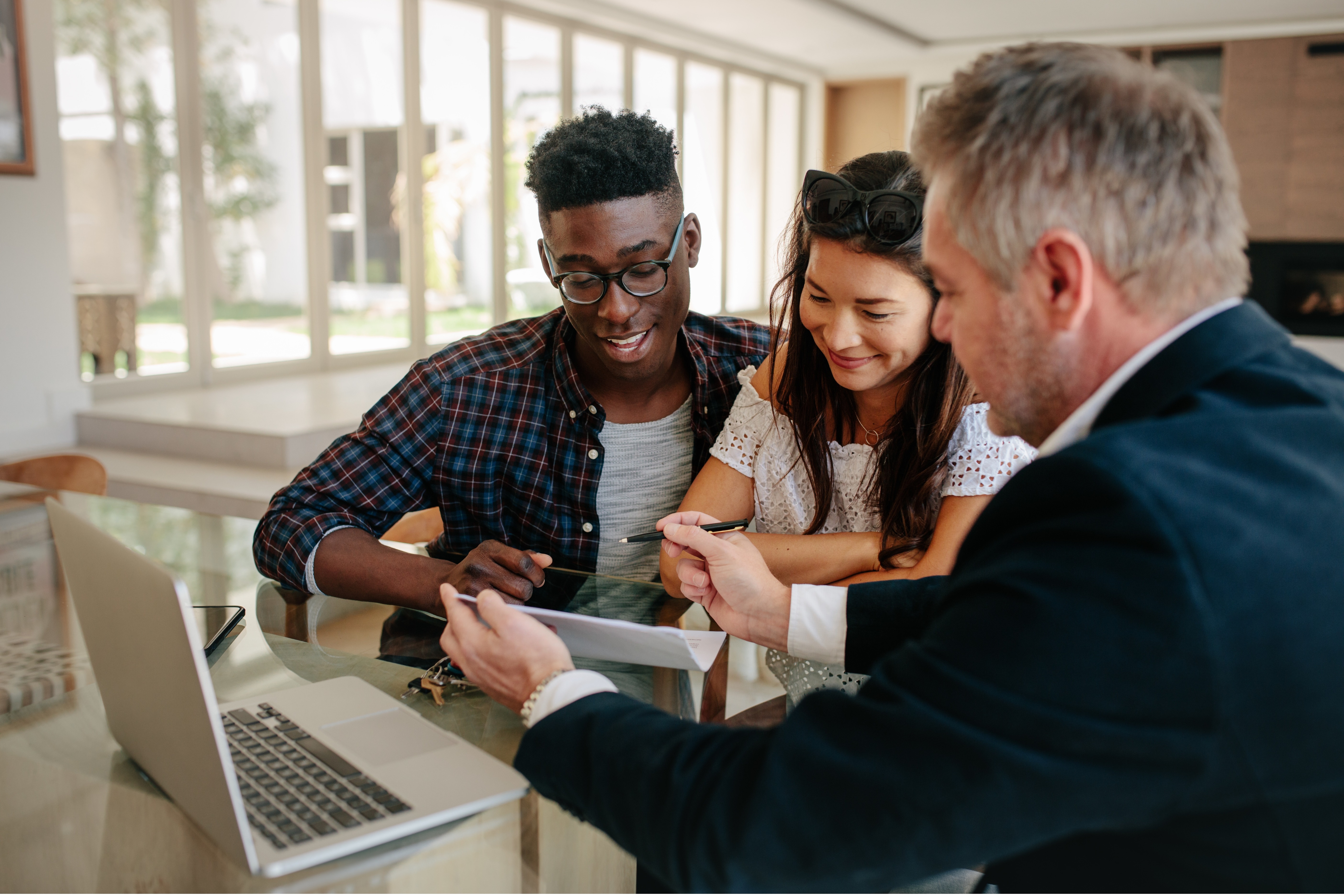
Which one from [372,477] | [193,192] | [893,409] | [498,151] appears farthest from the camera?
[498,151]

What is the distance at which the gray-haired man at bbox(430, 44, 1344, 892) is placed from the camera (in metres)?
0.67

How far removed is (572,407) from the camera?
6.44 ft

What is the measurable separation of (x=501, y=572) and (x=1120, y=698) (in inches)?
39.8

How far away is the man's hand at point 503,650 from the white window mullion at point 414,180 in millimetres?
6330

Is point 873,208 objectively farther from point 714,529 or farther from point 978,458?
point 714,529

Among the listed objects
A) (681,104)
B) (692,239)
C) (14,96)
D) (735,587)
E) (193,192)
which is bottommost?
(735,587)

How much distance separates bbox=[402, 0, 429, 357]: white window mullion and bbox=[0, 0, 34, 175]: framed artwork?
271 centimetres

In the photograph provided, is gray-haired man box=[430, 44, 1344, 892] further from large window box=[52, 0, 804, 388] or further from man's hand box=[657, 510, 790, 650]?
large window box=[52, 0, 804, 388]

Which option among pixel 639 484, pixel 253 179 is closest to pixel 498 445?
pixel 639 484

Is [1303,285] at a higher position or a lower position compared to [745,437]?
higher

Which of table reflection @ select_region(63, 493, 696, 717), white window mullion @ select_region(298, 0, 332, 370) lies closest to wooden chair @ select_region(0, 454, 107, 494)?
table reflection @ select_region(63, 493, 696, 717)

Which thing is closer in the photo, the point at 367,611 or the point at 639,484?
the point at 367,611

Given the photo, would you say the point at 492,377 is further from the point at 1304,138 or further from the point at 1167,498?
the point at 1304,138

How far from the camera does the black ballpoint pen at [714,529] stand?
1529mm
